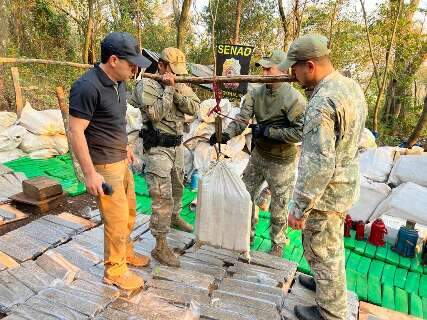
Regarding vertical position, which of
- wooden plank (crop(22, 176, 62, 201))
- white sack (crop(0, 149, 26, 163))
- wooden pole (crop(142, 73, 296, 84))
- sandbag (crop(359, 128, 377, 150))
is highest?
wooden pole (crop(142, 73, 296, 84))

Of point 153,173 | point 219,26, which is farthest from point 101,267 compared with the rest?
point 219,26

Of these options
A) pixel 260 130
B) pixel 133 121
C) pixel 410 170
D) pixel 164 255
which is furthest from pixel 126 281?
pixel 410 170

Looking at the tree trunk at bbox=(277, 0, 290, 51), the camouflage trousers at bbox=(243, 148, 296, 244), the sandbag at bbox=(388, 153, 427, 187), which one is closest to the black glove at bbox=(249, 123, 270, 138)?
the camouflage trousers at bbox=(243, 148, 296, 244)

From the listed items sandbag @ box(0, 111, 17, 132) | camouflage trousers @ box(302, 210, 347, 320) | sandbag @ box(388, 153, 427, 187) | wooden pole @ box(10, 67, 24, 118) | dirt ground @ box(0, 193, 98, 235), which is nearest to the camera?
camouflage trousers @ box(302, 210, 347, 320)

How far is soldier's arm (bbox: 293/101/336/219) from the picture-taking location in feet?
6.81

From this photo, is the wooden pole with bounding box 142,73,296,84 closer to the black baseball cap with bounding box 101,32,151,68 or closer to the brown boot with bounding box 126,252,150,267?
the black baseball cap with bounding box 101,32,151,68

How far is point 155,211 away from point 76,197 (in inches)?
90.4

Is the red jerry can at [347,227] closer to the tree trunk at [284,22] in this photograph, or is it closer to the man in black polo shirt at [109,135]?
the man in black polo shirt at [109,135]

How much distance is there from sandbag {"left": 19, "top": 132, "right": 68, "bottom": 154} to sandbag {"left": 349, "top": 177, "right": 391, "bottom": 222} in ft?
18.1

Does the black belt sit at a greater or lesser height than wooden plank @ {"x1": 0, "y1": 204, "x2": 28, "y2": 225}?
greater

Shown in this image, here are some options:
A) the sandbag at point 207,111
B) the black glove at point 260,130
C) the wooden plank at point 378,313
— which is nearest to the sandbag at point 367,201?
the wooden plank at point 378,313

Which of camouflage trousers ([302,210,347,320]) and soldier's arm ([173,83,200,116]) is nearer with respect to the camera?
camouflage trousers ([302,210,347,320])

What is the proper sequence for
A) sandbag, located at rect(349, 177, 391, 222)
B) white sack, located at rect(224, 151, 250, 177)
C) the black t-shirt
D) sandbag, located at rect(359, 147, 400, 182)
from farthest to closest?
white sack, located at rect(224, 151, 250, 177), sandbag, located at rect(359, 147, 400, 182), sandbag, located at rect(349, 177, 391, 222), the black t-shirt

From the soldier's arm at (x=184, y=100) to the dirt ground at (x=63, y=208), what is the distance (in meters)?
2.14
